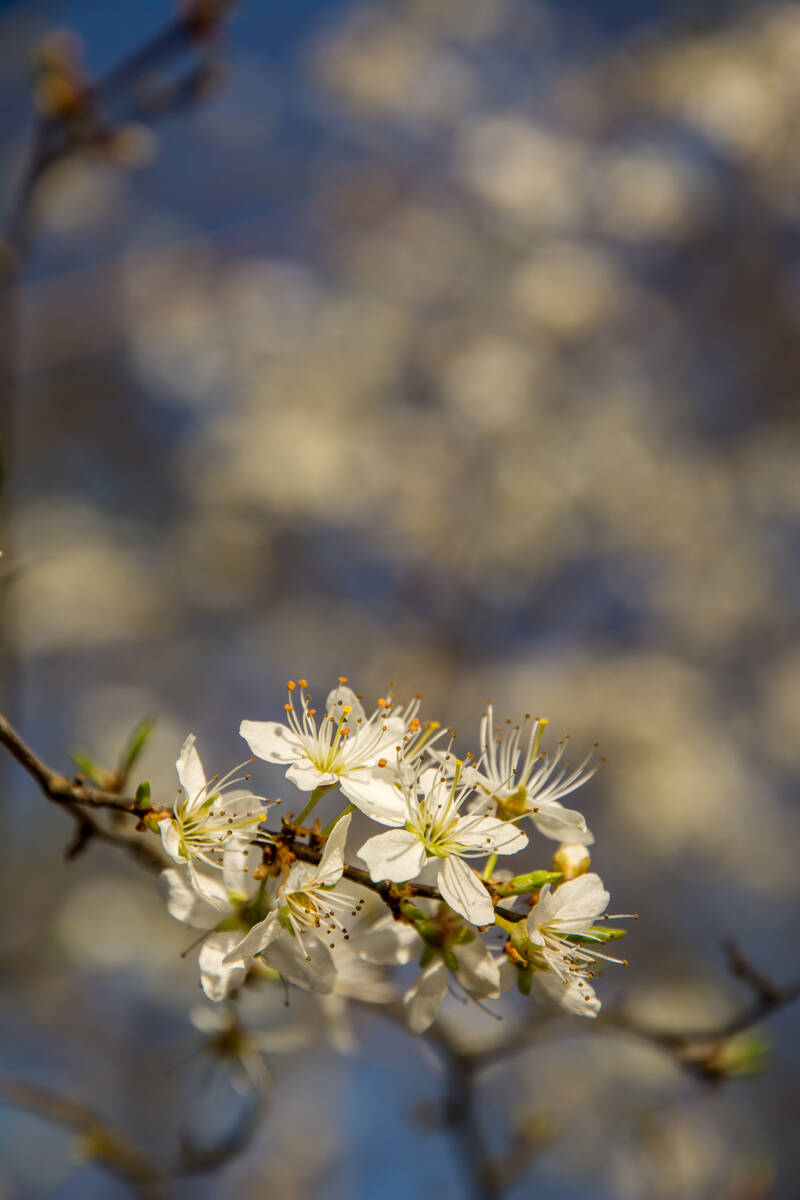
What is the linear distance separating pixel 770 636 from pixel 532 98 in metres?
3.50

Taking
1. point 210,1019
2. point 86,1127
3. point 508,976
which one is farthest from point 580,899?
point 86,1127

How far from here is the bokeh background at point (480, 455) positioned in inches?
173

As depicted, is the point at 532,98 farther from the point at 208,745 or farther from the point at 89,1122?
the point at 89,1122

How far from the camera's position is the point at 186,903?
30.7 inches

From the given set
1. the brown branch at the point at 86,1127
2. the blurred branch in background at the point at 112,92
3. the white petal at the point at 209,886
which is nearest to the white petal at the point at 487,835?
the white petal at the point at 209,886

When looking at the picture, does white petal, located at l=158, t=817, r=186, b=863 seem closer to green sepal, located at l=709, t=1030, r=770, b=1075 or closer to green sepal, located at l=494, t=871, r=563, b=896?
green sepal, located at l=494, t=871, r=563, b=896

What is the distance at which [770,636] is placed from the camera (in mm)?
5113

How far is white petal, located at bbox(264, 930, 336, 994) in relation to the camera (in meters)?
0.75

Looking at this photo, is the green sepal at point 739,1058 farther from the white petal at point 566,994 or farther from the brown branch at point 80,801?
the brown branch at point 80,801

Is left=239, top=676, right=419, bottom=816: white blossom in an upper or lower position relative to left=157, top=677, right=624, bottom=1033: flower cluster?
upper

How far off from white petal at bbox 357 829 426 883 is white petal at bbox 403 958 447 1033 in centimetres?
14

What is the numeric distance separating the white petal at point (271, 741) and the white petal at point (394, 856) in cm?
12

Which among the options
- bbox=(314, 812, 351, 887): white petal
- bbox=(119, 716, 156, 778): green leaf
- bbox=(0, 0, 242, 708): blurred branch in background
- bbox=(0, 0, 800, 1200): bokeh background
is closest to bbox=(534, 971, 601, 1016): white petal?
bbox=(314, 812, 351, 887): white petal

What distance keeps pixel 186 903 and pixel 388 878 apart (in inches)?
8.0
